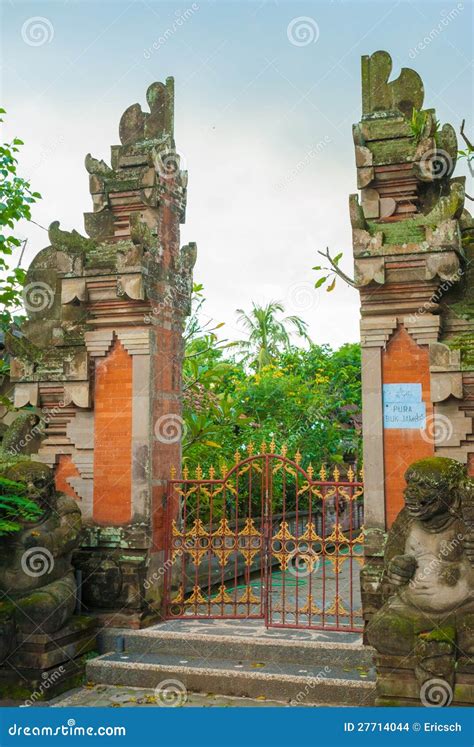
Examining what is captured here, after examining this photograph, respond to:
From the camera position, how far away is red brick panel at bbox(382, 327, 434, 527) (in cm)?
687

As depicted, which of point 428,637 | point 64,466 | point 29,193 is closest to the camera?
point 428,637

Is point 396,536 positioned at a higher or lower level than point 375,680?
higher

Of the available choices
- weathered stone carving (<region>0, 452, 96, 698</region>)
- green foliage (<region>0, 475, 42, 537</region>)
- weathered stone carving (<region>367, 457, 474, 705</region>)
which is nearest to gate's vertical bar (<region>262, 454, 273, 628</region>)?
weathered stone carving (<region>367, 457, 474, 705</region>)

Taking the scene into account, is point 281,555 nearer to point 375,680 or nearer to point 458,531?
point 375,680

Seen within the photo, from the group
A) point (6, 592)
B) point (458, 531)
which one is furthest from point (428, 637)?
point (6, 592)

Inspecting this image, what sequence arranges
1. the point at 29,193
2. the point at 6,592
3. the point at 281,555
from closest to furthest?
the point at 6,592, the point at 281,555, the point at 29,193

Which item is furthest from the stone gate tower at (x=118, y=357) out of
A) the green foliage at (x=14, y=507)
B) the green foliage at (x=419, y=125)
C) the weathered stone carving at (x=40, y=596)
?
the green foliage at (x=419, y=125)

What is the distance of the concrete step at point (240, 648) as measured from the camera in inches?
263

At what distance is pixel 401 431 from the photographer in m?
6.94

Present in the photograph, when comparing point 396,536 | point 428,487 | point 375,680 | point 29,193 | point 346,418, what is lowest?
point 375,680

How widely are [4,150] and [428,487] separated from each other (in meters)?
5.95

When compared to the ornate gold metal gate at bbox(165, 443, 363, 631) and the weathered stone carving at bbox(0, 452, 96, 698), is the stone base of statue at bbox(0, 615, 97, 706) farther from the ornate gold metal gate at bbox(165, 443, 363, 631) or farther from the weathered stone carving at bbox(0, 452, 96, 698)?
the ornate gold metal gate at bbox(165, 443, 363, 631)

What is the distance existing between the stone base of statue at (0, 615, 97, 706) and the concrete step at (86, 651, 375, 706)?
359 millimetres

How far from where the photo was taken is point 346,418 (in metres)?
18.1
